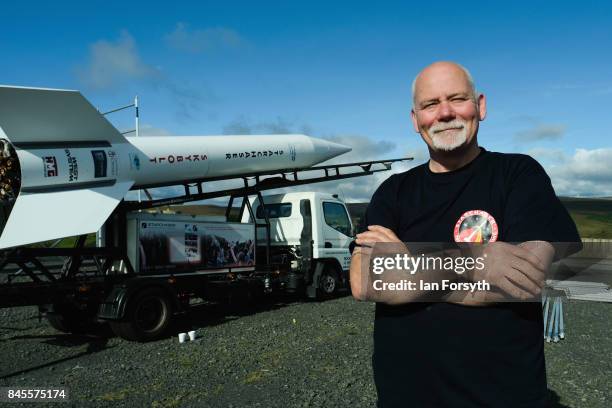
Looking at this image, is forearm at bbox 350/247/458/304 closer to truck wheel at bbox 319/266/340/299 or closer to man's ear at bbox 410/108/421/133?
man's ear at bbox 410/108/421/133

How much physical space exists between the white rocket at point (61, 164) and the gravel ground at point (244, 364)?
6.33 ft

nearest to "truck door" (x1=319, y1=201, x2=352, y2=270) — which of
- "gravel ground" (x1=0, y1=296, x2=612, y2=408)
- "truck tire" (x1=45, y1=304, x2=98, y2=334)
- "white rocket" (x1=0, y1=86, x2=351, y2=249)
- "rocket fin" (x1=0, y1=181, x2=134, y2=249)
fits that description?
"gravel ground" (x1=0, y1=296, x2=612, y2=408)

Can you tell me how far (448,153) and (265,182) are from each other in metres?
9.47

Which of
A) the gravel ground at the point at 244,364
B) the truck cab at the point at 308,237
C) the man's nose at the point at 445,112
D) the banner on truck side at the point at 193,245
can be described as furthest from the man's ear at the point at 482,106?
the truck cab at the point at 308,237

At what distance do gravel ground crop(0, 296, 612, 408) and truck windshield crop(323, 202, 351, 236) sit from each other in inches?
116

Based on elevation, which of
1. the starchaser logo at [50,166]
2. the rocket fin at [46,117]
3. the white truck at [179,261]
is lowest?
the white truck at [179,261]

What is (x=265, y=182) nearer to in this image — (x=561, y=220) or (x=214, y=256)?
(x=214, y=256)

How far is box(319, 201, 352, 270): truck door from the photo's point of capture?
11555 millimetres

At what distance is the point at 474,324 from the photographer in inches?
58.1

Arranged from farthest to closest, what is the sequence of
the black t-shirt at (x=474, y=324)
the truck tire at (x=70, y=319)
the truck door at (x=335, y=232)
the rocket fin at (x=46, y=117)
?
the truck door at (x=335, y=232)
the truck tire at (x=70, y=319)
the rocket fin at (x=46, y=117)
the black t-shirt at (x=474, y=324)

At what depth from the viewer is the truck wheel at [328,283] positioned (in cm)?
1130

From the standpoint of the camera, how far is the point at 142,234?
318 inches

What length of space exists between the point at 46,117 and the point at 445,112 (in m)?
→ 6.72

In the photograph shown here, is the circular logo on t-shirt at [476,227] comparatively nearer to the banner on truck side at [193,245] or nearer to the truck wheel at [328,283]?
the banner on truck side at [193,245]
